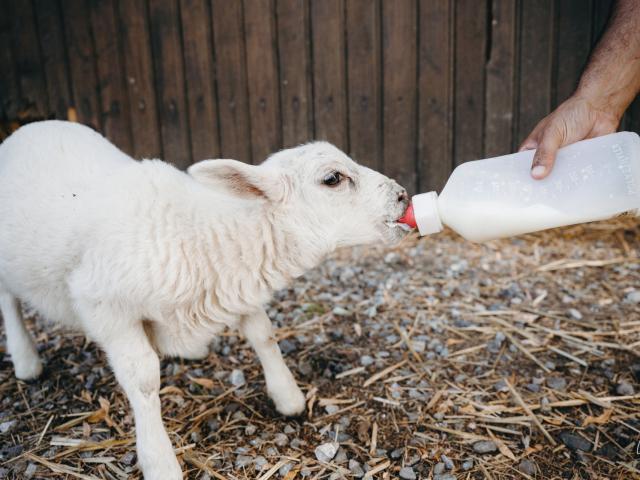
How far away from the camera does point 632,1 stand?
122 inches

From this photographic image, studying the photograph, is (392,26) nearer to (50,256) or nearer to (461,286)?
(461,286)

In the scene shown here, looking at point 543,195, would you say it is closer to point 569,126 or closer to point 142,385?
point 569,126

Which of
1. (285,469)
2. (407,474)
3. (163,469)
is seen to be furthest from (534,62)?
(163,469)

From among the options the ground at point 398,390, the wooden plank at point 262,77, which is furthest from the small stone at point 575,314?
the wooden plank at point 262,77

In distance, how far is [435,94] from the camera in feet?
16.9

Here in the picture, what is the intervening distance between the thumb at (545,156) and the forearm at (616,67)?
0.48 meters

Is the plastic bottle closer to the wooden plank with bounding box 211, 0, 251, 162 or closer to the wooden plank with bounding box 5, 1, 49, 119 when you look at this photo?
the wooden plank with bounding box 211, 0, 251, 162

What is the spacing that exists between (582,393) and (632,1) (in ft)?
6.87

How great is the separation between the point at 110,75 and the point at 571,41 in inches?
162

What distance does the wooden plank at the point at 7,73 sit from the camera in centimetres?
546

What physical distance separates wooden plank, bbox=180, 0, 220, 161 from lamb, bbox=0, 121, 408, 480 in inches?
106

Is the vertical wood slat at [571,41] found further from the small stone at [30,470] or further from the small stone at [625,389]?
the small stone at [30,470]

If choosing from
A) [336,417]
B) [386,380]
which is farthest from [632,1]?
[336,417]

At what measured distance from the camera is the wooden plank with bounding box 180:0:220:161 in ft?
17.2
